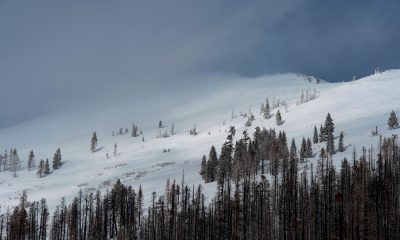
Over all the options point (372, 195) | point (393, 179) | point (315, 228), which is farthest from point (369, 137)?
point (315, 228)

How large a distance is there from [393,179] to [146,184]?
319 ft

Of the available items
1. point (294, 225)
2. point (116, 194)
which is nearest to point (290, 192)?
point (294, 225)

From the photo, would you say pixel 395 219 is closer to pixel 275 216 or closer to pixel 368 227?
pixel 368 227

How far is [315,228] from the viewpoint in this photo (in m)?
93.4

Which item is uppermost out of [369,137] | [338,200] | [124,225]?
[369,137]

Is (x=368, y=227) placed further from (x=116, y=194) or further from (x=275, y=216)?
(x=116, y=194)

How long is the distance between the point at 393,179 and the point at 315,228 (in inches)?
1351

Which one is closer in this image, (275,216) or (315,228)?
(315,228)

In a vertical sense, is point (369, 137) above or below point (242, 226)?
above

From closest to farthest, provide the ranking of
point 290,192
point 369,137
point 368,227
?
point 368,227
point 290,192
point 369,137

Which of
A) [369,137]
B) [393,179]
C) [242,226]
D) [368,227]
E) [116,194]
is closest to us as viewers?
[368,227]

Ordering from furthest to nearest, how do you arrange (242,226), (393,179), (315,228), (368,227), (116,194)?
(116,194), (393,179), (242,226), (315,228), (368,227)

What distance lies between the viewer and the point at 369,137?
179500mm

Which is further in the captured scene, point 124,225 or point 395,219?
point 124,225
